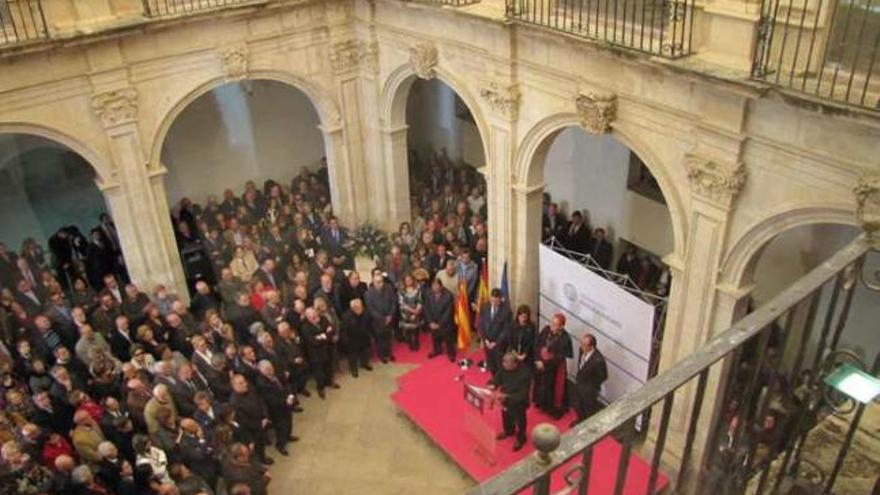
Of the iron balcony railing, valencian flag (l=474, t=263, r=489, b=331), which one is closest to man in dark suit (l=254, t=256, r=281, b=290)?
valencian flag (l=474, t=263, r=489, b=331)

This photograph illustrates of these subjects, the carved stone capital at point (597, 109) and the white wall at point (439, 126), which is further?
the white wall at point (439, 126)

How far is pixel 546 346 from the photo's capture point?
9.84m

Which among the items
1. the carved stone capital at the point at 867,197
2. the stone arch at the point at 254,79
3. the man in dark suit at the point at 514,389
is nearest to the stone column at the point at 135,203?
the stone arch at the point at 254,79

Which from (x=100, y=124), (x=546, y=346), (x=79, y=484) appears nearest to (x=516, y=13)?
(x=546, y=346)

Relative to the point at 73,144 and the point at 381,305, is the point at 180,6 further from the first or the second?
the point at 381,305

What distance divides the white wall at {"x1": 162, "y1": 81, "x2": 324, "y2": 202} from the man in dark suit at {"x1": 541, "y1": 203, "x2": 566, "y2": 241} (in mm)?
5912

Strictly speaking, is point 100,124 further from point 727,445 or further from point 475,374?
point 727,445

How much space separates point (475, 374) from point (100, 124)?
6509 millimetres

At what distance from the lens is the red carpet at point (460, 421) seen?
903 cm

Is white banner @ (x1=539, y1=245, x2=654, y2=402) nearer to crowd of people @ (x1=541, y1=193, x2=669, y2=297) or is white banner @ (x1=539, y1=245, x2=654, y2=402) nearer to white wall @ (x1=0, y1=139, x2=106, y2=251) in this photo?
crowd of people @ (x1=541, y1=193, x2=669, y2=297)

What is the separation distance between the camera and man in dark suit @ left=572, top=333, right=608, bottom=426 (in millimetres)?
9359

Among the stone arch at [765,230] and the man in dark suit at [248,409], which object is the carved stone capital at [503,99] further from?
the man in dark suit at [248,409]

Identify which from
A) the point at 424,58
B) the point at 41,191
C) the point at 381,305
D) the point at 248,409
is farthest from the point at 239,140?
the point at 248,409

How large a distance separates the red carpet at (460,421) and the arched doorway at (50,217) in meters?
5.28
